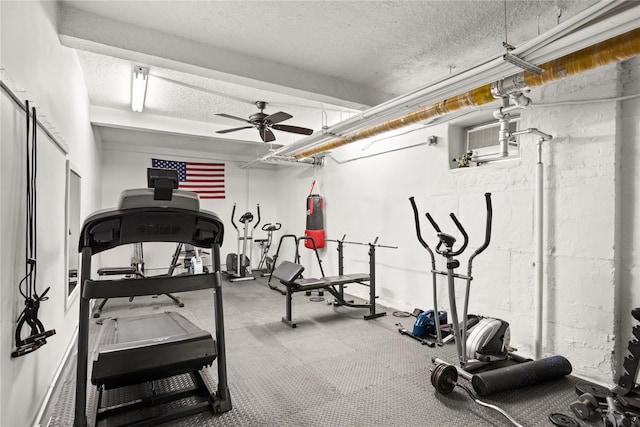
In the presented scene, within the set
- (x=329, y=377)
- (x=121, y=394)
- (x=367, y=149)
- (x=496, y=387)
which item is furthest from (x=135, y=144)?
(x=496, y=387)

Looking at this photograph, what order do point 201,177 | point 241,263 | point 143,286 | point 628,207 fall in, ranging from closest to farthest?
point 143,286, point 628,207, point 241,263, point 201,177

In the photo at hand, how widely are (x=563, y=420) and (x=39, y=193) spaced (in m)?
3.77

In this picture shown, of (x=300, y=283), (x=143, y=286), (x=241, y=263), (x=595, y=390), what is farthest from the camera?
(x=241, y=263)

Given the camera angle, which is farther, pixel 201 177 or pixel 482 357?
pixel 201 177

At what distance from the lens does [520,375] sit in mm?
2572

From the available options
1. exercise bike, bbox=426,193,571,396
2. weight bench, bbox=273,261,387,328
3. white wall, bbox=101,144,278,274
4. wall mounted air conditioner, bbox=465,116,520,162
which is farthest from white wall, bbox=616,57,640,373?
white wall, bbox=101,144,278,274

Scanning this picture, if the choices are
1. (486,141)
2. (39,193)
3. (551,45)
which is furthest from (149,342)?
(486,141)

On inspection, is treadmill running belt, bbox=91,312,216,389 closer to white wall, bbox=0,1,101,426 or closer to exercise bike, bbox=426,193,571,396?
white wall, bbox=0,1,101,426

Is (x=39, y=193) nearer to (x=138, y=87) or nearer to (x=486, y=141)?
(x=138, y=87)

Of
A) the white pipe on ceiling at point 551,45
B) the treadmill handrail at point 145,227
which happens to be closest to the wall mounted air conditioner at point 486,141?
the white pipe on ceiling at point 551,45

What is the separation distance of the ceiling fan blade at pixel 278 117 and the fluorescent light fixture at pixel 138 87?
1.38m

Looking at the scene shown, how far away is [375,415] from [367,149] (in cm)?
413

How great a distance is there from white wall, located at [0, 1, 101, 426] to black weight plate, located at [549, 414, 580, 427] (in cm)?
313

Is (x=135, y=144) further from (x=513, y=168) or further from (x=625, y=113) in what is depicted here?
(x=625, y=113)
